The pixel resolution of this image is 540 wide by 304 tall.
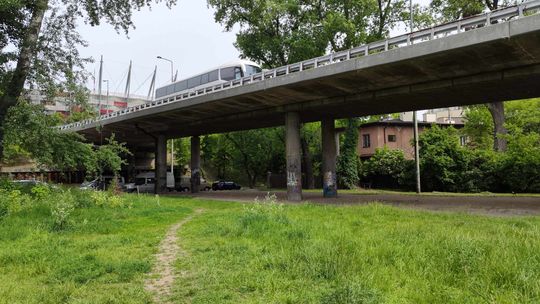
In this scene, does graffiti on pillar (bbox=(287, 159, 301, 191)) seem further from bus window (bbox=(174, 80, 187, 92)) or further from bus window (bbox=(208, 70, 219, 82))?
bus window (bbox=(174, 80, 187, 92))

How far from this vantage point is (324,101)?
84.0 ft

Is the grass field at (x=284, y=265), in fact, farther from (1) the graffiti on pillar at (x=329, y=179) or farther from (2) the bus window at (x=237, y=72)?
(2) the bus window at (x=237, y=72)

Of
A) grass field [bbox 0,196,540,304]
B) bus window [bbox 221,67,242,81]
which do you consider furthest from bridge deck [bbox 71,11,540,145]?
grass field [bbox 0,196,540,304]

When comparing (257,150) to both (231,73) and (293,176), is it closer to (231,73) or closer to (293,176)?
(231,73)

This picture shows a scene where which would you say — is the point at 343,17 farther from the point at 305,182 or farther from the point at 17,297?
the point at 17,297

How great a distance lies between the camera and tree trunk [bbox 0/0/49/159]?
1929cm

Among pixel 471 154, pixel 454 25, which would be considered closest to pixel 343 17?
pixel 471 154

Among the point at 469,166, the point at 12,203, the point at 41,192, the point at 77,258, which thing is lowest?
the point at 77,258

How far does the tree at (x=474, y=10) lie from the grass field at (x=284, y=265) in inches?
1008

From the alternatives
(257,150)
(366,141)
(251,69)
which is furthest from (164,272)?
(366,141)

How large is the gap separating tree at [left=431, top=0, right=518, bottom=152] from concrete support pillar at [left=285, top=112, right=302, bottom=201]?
15.6 m

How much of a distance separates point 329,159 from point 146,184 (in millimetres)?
24104

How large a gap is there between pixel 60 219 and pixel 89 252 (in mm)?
4231

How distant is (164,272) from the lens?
7371 millimetres
